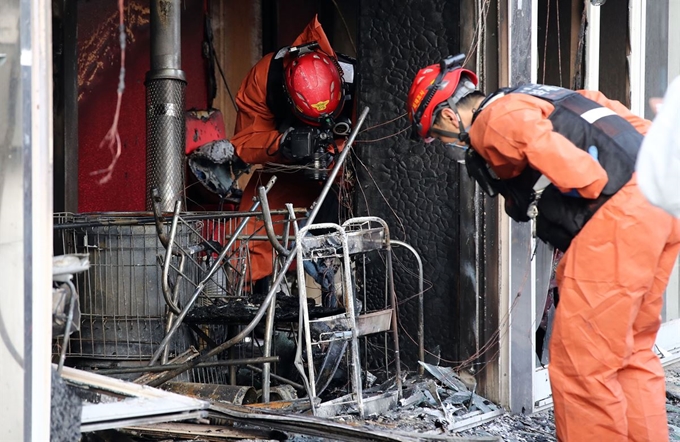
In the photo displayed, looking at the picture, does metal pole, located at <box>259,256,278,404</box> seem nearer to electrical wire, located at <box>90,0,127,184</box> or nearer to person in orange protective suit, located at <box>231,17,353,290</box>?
person in orange protective suit, located at <box>231,17,353,290</box>

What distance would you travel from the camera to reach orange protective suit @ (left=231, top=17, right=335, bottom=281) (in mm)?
6031

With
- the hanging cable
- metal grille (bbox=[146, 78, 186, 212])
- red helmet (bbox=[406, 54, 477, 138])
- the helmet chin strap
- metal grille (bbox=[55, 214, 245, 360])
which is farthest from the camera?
the hanging cable

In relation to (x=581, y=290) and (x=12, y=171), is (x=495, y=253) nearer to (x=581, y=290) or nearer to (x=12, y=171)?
(x=581, y=290)

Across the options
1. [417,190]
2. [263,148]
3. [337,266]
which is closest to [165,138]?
[263,148]

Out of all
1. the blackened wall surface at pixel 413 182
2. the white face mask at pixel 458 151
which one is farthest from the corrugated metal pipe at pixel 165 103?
the white face mask at pixel 458 151

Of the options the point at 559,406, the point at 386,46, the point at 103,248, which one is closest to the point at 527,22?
the point at 386,46

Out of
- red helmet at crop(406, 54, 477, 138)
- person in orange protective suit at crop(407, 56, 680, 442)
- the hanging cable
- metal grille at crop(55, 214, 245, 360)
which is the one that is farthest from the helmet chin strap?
the hanging cable

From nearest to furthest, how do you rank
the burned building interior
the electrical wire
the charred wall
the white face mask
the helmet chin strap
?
the helmet chin strap
the white face mask
the burned building interior
the charred wall
the electrical wire

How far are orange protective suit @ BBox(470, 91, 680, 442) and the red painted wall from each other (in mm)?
4777

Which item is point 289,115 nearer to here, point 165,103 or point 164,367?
point 165,103

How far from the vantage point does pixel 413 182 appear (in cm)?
531

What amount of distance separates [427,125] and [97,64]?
14.4ft

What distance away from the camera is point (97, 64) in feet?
24.0

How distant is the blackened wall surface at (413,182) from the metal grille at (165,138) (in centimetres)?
127
